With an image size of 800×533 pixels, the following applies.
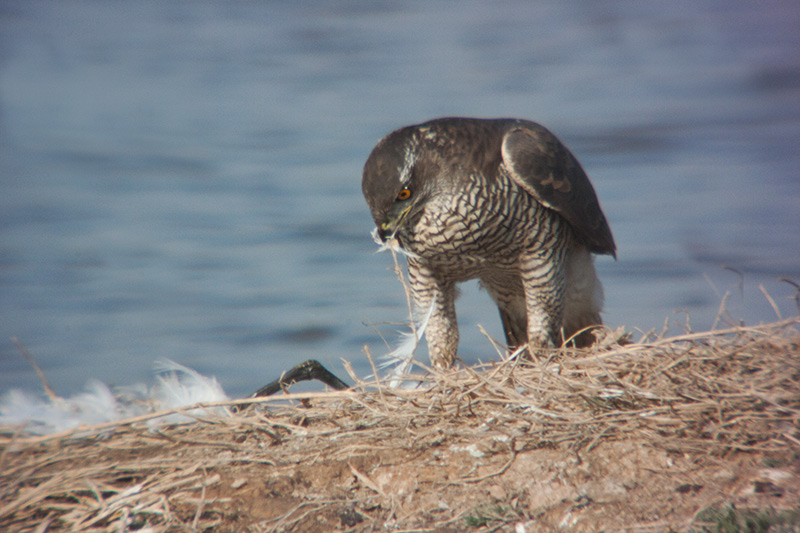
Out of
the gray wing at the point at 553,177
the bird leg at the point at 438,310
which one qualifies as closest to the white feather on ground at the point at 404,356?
the bird leg at the point at 438,310

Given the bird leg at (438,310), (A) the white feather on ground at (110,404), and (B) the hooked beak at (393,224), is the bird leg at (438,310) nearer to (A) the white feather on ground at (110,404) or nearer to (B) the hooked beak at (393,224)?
(B) the hooked beak at (393,224)

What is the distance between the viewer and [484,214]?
2846 mm

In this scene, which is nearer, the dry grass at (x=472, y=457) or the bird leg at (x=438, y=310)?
the dry grass at (x=472, y=457)

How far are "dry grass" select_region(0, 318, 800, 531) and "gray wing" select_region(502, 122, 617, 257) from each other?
1.01m

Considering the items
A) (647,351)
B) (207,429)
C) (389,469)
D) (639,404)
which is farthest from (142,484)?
(647,351)

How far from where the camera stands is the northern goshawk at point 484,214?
279 cm

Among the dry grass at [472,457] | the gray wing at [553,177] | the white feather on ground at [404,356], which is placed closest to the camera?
the dry grass at [472,457]

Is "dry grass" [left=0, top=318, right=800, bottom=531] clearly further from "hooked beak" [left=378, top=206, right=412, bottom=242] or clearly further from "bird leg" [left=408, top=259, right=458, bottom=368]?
"bird leg" [left=408, top=259, right=458, bottom=368]

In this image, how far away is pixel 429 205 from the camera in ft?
9.30

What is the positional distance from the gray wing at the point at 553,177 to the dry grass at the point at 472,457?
1013 mm

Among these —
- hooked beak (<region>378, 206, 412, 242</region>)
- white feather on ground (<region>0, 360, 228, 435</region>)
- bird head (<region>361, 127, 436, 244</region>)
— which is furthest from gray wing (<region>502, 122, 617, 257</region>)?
white feather on ground (<region>0, 360, 228, 435</region>)

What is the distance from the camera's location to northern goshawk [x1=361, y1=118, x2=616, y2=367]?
9.15 ft

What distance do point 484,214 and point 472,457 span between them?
1212 mm

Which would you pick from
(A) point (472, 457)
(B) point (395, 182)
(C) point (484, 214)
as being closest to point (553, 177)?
(C) point (484, 214)
